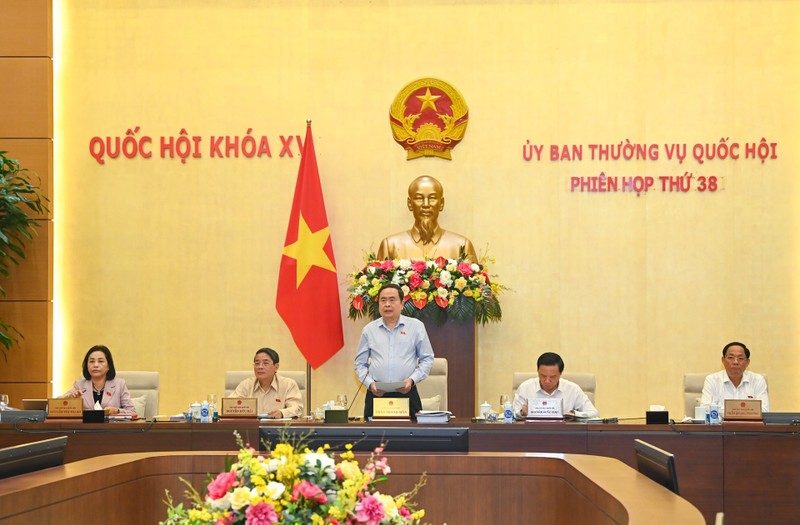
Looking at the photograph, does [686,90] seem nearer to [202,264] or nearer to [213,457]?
[202,264]

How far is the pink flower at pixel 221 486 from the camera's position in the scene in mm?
2076

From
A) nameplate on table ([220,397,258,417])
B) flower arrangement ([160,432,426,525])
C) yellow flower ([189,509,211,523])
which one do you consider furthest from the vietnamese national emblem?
yellow flower ([189,509,211,523])

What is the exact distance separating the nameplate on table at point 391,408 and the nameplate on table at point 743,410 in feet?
5.46

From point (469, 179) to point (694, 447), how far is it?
3564mm

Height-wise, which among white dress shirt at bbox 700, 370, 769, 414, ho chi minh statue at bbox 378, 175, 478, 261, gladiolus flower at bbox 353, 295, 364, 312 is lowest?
white dress shirt at bbox 700, 370, 769, 414

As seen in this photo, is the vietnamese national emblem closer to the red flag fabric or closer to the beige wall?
the beige wall

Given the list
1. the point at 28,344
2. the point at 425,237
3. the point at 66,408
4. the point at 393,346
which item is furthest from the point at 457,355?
the point at 28,344

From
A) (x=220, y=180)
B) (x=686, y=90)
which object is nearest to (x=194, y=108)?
(x=220, y=180)

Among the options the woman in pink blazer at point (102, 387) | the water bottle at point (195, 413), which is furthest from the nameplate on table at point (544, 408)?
the woman in pink blazer at point (102, 387)

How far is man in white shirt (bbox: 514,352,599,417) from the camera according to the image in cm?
573

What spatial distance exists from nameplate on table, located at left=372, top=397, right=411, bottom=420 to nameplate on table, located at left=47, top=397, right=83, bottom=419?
1627 millimetres

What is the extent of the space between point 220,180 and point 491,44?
2456 millimetres

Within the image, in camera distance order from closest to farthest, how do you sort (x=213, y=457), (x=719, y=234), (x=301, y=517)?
(x=301, y=517) < (x=213, y=457) < (x=719, y=234)

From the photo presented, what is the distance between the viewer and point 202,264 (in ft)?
26.9
